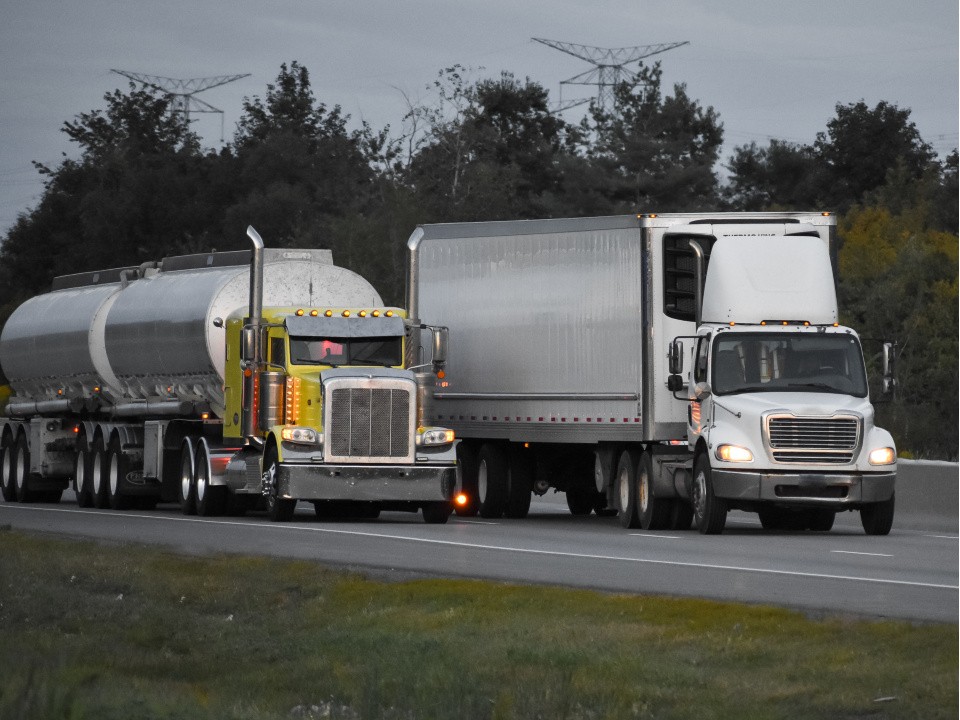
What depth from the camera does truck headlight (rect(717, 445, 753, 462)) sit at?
24891 mm

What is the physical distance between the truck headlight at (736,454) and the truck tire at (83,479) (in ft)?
46.8

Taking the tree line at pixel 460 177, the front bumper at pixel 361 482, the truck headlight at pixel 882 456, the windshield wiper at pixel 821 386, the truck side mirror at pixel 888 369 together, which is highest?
the tree line at pixel 460 177

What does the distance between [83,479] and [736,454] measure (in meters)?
14.9

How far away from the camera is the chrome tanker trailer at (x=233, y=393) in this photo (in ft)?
92.2

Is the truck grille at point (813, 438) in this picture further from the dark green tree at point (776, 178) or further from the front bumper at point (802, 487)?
the dark green tree at point (776, 178)

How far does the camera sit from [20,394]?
133 ft

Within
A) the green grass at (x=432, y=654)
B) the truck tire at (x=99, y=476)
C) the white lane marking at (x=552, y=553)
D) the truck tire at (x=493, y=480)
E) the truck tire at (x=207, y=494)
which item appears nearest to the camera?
the green grass at (x=432, y=654)

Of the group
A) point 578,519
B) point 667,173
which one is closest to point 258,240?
point 578,519

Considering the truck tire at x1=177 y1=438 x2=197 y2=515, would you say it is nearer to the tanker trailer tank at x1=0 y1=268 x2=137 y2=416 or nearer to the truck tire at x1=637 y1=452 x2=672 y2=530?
the tanker trailer tank at x1=0 y1=268 x2=137 y2=416

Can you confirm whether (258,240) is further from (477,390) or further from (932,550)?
(932,550)

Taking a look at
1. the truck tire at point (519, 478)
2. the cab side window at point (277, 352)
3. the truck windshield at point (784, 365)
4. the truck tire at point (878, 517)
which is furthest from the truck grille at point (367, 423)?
the truck tire at point (878, 517)

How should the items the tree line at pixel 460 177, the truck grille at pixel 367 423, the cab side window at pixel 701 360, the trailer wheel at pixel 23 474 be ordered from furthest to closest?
the tree line at pixel 460 177 → the trailer wheel at pixel 23 474 → the truck grille at pixel 367 423 → the cab side window at pixel 701 360

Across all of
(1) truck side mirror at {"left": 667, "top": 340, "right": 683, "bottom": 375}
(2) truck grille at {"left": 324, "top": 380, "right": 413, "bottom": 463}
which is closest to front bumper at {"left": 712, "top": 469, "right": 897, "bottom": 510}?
(1) truck side mirror at {"left": 667, "top": 340, "right": 683, "bottom": 375}

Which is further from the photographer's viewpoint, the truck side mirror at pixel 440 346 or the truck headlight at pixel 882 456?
the truck side mirror at pixel 440 346
